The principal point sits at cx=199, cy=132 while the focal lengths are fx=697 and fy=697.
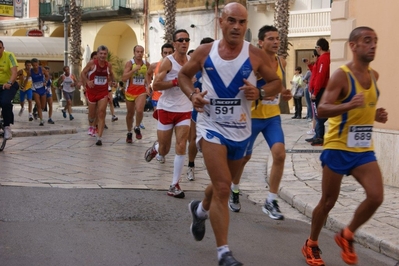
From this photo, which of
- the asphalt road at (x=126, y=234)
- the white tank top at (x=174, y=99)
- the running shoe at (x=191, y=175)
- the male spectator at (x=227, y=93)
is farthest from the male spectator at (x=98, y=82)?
the male spectator at (x=227, y=93)

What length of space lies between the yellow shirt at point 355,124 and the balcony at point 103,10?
112ft

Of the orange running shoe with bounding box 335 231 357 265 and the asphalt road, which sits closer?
the orange running shoe with bounding box 335 231 357 265

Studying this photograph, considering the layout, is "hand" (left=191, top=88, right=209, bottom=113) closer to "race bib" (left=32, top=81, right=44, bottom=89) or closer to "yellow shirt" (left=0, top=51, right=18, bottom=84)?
"yellow shirt" (left=0, top=51, right=18, bottom=84)

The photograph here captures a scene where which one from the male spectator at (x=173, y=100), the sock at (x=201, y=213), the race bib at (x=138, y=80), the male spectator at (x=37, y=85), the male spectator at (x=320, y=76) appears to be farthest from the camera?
the male spectator at (x=37, y=85)

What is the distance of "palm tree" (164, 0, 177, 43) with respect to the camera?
112ft

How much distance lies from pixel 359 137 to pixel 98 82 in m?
9.37

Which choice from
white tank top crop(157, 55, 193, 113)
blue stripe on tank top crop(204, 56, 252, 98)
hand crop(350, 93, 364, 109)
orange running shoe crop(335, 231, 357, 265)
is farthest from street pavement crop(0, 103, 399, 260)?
blue stripe on tank top crop(204, 56, 252, 98)

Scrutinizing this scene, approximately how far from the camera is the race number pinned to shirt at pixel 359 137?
16.9 feet

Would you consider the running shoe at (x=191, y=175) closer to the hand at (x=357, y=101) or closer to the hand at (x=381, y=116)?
the hand at (x=381, y=116)

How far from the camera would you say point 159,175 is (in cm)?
968

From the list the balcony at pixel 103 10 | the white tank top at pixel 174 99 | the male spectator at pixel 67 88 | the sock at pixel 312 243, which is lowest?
the sock at pixel 312 243

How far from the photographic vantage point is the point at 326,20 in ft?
102

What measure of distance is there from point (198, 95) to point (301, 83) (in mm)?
19485

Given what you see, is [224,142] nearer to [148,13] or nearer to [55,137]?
[55,137]
